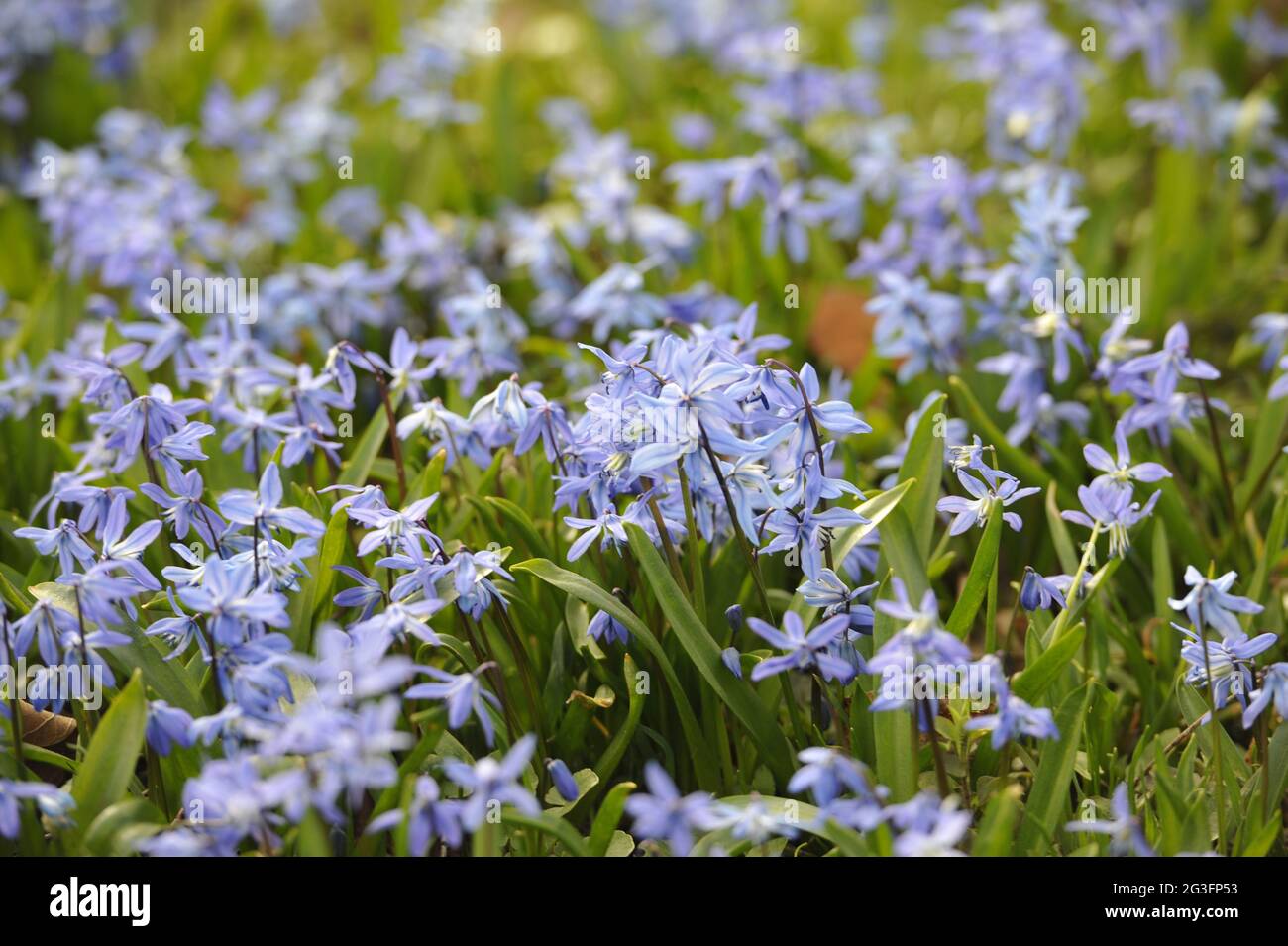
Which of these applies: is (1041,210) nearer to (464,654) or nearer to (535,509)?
(535,509)

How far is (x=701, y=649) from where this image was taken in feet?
7.79

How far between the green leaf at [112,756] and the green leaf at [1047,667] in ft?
5.11

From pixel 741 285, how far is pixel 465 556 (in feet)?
6.98

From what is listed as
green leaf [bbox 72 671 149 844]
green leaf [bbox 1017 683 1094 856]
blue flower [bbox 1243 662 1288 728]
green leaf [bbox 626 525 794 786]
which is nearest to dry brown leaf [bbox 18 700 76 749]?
green leaf [bbox 72 671 149 844]

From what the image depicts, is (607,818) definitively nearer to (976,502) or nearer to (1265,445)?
(976,502)

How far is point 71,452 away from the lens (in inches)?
127

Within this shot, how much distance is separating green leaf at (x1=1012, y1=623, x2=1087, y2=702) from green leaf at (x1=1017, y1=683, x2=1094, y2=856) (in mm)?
50

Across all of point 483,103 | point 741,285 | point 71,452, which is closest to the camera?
point 71,452

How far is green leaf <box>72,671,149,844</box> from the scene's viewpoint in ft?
7.06

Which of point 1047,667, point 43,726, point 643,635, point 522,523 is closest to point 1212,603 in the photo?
point 1047,667

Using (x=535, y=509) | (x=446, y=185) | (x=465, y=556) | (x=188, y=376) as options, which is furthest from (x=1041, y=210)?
(x=446, y=185)

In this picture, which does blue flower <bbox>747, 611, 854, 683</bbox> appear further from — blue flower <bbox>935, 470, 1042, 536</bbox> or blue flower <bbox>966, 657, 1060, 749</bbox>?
blue flower <bbox>935, 470, 1042, 536</bbox>

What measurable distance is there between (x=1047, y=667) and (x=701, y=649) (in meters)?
0.63
